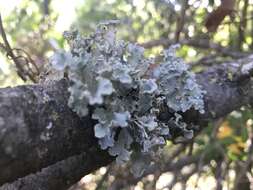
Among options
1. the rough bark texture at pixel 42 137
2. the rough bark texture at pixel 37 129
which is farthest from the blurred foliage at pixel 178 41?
the rough bark texture at pixel 37 129

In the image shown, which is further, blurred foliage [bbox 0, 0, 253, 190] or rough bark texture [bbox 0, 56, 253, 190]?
blurred foliage [bbox 0, 0, 253, 190]

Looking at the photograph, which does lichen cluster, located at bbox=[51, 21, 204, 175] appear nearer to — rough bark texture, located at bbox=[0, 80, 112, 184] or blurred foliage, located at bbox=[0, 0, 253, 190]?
rough bark texture, located at bbox=[0, 80, 112, 184]

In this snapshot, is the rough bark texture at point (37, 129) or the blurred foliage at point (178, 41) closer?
the rough bark texture at point (37, 129)

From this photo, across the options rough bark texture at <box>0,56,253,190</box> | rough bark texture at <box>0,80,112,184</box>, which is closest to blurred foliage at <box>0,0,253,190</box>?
rough bark texture at <box>0,56,253,190</box>

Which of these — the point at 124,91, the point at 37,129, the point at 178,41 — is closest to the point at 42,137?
the point at 37,129

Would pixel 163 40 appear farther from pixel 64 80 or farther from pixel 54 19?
pixel 64 80

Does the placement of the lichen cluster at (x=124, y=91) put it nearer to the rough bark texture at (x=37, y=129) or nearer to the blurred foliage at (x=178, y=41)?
the rough bark texture at (x=37, y=129)

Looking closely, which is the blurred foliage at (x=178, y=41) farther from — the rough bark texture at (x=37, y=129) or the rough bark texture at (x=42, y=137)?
the rough bark texture at (x=37, y=129)
